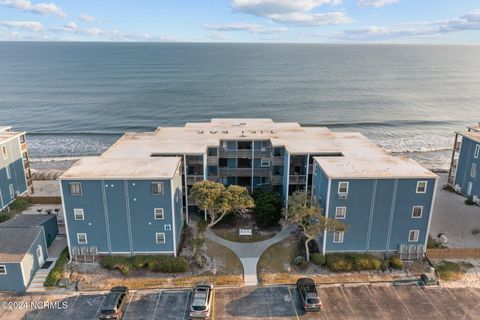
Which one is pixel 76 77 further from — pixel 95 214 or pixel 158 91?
pixel 95 214

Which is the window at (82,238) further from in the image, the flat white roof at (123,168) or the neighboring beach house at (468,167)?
the neighboring beach house at (468,167)

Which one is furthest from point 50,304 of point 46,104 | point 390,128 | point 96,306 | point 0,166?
point 46,104

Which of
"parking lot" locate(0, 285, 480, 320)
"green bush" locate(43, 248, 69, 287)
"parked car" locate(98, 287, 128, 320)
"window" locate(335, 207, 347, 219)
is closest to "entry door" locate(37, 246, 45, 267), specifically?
"green bush" locate(43, 248, 69, 287)

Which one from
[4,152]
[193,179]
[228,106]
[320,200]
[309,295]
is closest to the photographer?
[309,295]

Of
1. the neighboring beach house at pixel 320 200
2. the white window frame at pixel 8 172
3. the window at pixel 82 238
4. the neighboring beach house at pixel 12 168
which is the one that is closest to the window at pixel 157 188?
the neighboring beach house at pixel 320 200

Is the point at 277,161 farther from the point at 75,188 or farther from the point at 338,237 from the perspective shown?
the point at 75,188

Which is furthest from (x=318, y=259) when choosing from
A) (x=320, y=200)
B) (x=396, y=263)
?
(x=396, y=263)
